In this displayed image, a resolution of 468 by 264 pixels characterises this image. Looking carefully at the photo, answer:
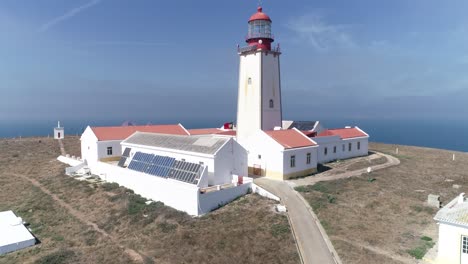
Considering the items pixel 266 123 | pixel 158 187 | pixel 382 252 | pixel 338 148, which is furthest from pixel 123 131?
pixel 382 252

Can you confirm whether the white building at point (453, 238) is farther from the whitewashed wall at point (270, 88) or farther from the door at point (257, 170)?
the whitewashed wall at point (270, 88)

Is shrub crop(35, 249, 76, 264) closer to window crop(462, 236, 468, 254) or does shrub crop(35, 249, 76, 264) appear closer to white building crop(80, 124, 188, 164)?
white building crop(80, 124, 188, 164)

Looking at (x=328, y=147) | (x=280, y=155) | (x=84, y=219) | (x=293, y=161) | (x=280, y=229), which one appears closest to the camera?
(x=280, y=229)

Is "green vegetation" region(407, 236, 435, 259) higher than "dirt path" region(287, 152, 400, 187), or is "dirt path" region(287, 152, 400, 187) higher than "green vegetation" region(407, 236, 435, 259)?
"dirt path" region(287, 152, 400, 187)

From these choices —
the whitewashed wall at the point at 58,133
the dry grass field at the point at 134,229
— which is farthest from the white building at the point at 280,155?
the whitewashed wall at the point at 58,133

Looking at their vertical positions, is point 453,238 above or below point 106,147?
below

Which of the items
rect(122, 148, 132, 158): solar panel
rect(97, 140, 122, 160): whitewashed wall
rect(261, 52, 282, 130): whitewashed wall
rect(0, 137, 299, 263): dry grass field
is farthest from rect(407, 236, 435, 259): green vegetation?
rect(97, 140, 122, 160): whitewashed wall

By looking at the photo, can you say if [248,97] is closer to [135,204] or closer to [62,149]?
[135,204]
